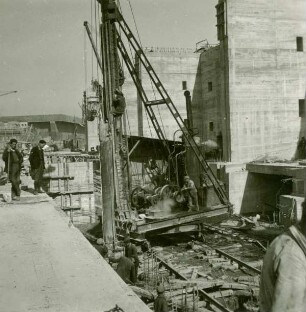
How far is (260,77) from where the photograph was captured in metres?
31.7

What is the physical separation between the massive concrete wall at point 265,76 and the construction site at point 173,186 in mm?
92

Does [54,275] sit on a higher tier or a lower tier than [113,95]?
lower

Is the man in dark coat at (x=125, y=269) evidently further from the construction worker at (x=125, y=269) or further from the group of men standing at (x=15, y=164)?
the group of men standing at (x=15, y=164)

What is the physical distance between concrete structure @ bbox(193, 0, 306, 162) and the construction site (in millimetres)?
91

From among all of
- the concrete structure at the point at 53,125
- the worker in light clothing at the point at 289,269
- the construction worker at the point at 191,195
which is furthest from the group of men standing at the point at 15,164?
the concrete structure at the point at 53,125

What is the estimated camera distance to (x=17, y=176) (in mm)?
11633

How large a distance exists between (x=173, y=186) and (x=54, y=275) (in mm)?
11949

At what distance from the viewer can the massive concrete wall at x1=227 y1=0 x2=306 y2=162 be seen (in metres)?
30.8

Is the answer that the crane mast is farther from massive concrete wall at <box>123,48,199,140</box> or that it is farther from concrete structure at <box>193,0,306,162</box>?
massive concrete wall at <box>123,48,199,140</box>

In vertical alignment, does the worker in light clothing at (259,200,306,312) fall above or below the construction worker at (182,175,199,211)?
above

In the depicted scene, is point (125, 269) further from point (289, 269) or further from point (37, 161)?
point (289, 269)

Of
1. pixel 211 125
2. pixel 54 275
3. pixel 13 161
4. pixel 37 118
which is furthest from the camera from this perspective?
pixel 37 118

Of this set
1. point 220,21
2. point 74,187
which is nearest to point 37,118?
point 220,21

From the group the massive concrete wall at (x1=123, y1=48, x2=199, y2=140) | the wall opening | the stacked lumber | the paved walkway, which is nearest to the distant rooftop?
the massive concrete wall at (x1=123, y1=48, x2=199, y2=140)
